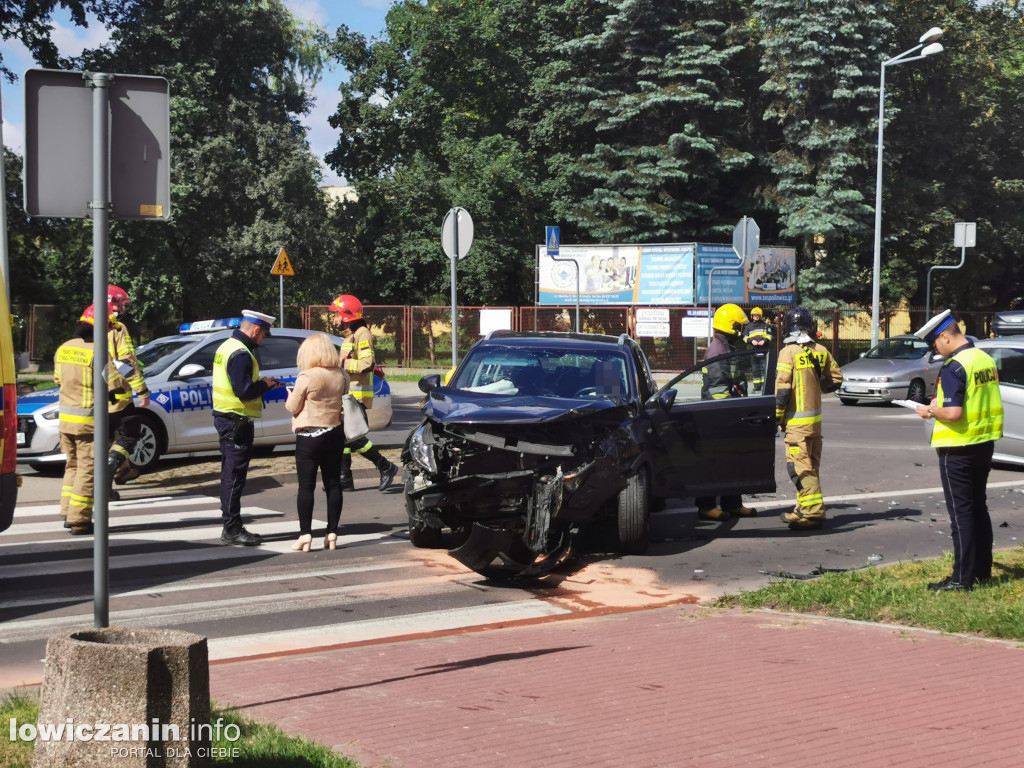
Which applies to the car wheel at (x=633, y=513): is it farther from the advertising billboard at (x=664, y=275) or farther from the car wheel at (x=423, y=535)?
the advertising billboard at (x=664, y=275)

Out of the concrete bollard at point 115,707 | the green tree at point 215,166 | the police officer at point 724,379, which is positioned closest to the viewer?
the concrete bollard at point 115,707

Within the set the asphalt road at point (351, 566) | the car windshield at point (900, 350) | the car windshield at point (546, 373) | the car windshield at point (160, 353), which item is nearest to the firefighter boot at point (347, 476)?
the asphalt road at point (351, 566)

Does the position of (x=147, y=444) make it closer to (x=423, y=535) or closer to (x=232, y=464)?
(x=232, y=464)

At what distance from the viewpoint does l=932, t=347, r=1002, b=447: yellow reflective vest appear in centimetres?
792

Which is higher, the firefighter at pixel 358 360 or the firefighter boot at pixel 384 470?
the firefighter at pixel 358 360

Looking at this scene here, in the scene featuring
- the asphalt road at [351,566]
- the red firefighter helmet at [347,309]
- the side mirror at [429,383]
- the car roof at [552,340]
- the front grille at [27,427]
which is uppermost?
the red firefighter helmet at [347,309]

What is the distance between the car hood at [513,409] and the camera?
8.74 m

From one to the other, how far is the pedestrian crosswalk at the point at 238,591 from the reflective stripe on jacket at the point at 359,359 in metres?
2.44

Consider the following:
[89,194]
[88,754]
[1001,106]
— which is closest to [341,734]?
[88,754]

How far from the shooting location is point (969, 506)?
26.1 ft

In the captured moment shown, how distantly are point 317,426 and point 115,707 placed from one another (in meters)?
5.78

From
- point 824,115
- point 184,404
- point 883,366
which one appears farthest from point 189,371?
point 824,115

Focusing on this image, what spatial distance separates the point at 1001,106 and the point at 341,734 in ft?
156

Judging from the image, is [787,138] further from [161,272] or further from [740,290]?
[161,272]
